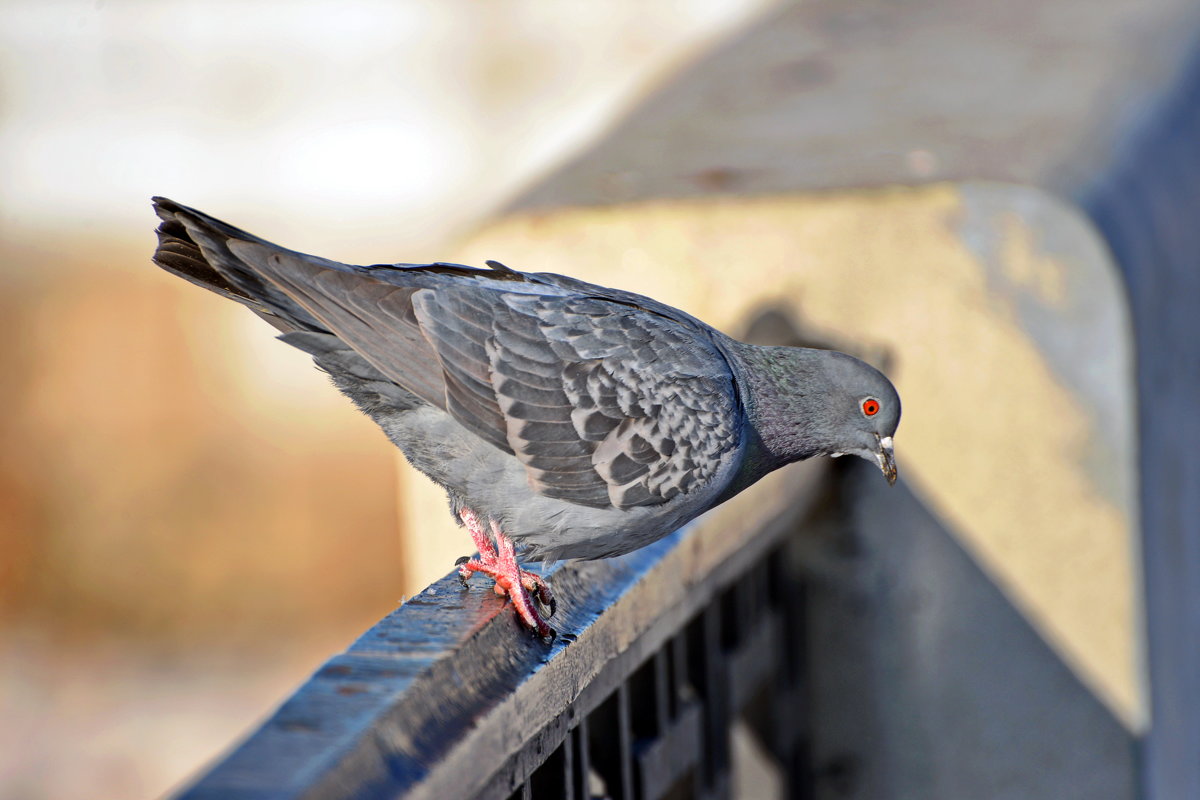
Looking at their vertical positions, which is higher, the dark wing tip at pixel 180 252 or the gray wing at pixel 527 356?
the dark wing tip at pixel 180 252

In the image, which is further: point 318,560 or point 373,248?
point 318,560

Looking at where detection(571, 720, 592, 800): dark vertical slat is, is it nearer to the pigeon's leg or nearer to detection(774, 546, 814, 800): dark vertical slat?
the pigeon's leg

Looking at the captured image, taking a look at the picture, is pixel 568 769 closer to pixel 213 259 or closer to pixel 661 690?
pixel 661 690

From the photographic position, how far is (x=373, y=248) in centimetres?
1011

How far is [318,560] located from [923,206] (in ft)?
27.1

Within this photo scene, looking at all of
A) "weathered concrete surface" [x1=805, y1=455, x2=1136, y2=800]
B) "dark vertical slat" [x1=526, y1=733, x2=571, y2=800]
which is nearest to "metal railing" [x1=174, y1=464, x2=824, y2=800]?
"dark vertical slat" [x1=526, y1=733, x2=571, y2=800]

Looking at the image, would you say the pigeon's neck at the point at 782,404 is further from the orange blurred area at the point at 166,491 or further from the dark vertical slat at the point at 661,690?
the orange blurred area at the point at 166,491

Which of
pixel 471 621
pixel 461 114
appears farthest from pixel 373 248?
pixel 471 621

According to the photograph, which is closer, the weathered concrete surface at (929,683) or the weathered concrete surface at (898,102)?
the weathered concrete surface at (929,683)

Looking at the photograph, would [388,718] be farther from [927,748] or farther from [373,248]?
[373,248]

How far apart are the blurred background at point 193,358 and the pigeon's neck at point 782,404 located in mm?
6319

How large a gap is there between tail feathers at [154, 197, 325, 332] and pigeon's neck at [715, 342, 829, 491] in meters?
1.01

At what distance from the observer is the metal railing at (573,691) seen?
5.40 ft

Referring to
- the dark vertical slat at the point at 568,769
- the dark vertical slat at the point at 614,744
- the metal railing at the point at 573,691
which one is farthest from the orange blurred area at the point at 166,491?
the dark vertical slat at the point at 568,769
